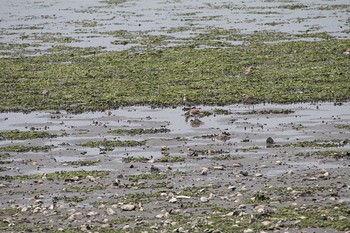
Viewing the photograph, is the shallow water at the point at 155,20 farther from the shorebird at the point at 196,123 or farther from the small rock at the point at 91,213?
the small rock at the point at 91,213

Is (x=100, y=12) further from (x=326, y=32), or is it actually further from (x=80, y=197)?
(x=80, y=197)

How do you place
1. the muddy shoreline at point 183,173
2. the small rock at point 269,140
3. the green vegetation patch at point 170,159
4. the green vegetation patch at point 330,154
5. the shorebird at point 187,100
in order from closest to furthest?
the muddy shoreline at point 183,173
the green vegetation patch at point 330,154
the green vegetation patch at point 170,159
the small rock at point 269,140
the shorebird at point 187,100

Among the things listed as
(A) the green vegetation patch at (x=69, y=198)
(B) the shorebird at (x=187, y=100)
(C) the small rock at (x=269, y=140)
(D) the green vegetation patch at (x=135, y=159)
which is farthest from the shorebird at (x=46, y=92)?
(A) the green vegetation patch at (x=69, y=198)

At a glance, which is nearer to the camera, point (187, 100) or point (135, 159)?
point (135, 159)

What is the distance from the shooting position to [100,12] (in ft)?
206

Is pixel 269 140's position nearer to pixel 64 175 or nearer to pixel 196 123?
pixel 196 123

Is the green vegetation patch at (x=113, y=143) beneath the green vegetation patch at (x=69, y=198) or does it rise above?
beneath

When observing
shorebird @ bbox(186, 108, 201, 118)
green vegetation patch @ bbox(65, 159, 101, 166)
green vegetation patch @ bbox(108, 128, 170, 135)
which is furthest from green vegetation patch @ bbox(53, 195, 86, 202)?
shorebird @ bbox(186, 108, 201, 118)

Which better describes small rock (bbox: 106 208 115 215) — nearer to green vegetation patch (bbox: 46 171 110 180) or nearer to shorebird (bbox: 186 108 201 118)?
green vegetation patch (bbox: 46 171 110 180)

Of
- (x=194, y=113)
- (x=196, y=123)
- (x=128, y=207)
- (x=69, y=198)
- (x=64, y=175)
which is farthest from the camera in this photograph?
(x=194, y=113)

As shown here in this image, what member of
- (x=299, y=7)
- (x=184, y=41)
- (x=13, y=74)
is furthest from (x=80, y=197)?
(x=299, y=7)

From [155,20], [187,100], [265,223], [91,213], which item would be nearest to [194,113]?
[187,100]

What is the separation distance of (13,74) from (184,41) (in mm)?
10595

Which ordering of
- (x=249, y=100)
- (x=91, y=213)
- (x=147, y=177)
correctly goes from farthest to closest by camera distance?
(x=249, y=100) < (x=147, y=177) < (x=91, y=213)
